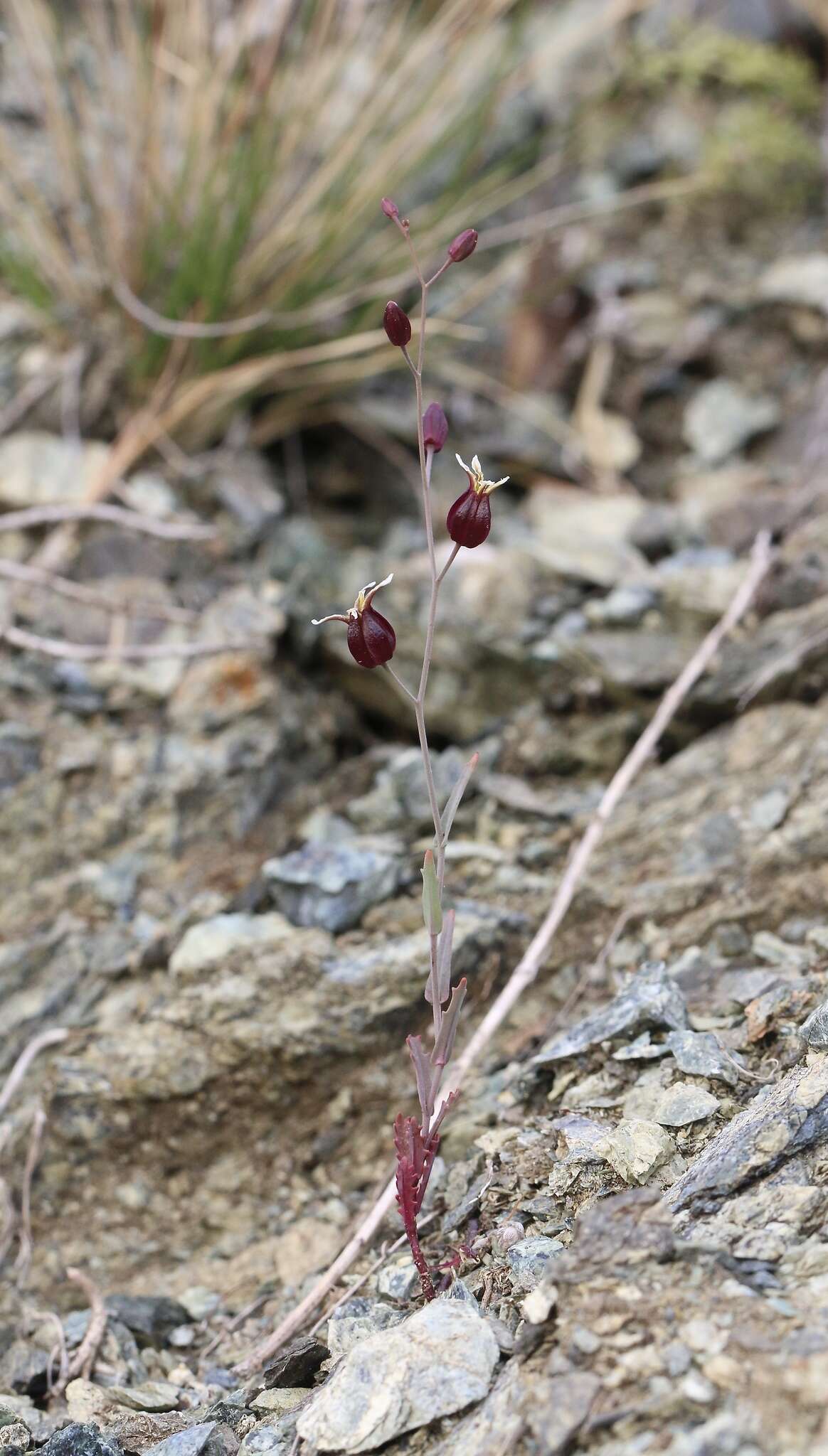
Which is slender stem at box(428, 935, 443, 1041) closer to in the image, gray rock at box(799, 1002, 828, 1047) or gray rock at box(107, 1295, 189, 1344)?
gray rock at box(799, 1002, 828, 1047)

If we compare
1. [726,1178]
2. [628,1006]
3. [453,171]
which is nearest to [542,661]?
[628,1006]

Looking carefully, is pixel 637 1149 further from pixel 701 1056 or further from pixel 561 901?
pixel 561 901

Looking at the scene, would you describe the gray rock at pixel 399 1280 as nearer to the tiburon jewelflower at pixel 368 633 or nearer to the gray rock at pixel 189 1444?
the gray rock at pixel 189 1444

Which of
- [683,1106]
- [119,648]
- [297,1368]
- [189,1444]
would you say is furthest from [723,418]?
[189,1444]

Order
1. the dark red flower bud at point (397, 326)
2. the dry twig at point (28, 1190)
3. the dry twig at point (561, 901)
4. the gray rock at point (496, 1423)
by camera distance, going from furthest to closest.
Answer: the dry twig at point (28, 1190), the dry twig at point (561, 901), the dark red flower bud at point (397, 326), the gray rock at point (496, 1423)

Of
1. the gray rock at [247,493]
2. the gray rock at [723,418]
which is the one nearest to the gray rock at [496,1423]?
the gray rock at [247,493]
